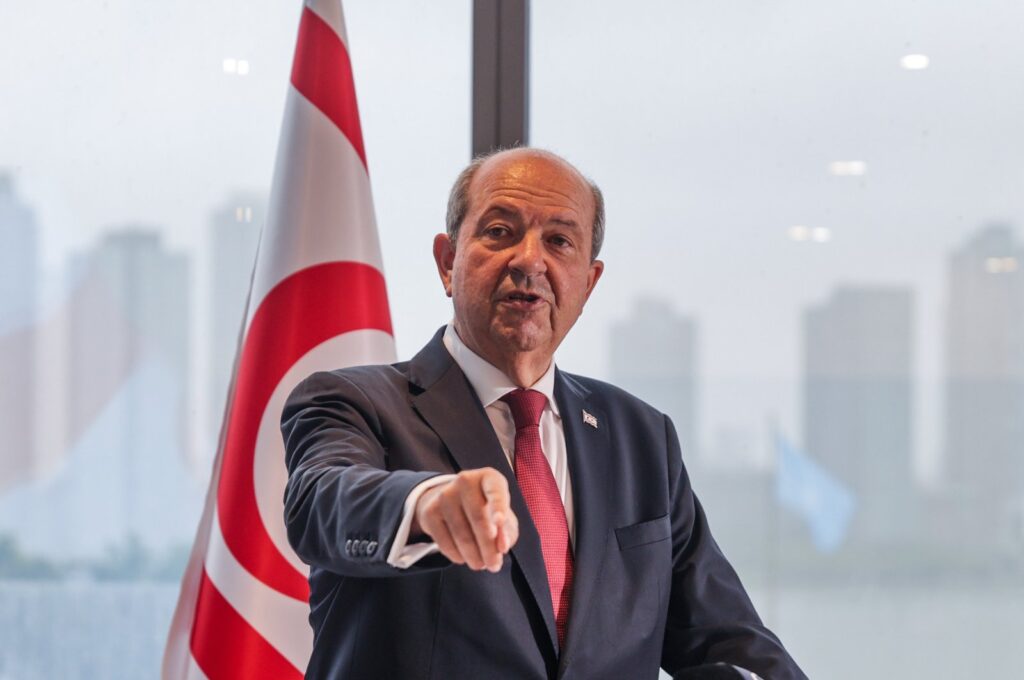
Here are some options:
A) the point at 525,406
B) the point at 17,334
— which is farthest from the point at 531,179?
the point at 17,334

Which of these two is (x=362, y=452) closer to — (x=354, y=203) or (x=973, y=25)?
(x=354, y=203)

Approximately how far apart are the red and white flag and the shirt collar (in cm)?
82

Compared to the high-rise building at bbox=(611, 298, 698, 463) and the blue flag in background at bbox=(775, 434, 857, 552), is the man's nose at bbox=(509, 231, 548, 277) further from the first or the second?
the blue flag in background at bbox=(775, 434, 857, 552)

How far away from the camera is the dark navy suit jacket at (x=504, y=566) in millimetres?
1422

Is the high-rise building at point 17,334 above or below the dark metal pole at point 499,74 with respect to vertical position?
below

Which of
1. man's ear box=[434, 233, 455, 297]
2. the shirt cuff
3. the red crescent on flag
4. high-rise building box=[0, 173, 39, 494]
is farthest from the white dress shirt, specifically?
high-rise building box=[0, 173, 39, 494]

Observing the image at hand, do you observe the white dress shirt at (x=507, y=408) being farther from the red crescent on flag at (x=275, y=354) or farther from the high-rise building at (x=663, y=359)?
the high-rise building at (x=663, y=359)

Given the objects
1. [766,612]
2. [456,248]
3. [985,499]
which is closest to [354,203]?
[456,248]

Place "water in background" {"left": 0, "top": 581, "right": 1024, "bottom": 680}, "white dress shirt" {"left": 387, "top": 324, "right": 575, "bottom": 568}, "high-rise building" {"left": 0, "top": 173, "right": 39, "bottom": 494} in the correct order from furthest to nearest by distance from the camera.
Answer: "high-rise building" {"left": 0, "top": 173, "right": 39, "bottom": 494}
"water in background" {"left": 0, "top": 581, "right": 1024, "bottom": 680}
"white dress shirt" {"left": 387, "top": 324, "right": 575, "bottom": 568}

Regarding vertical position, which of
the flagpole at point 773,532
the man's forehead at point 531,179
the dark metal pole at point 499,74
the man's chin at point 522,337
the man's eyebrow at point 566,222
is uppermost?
the dark metal pole at point 499,74

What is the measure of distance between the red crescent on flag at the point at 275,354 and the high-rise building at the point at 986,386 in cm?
140

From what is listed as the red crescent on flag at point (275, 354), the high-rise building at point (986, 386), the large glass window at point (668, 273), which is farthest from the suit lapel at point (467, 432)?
the high-rise building at point (986, 386)

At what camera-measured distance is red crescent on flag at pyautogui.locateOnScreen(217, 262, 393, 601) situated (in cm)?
240

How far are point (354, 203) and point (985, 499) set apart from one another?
170cm
